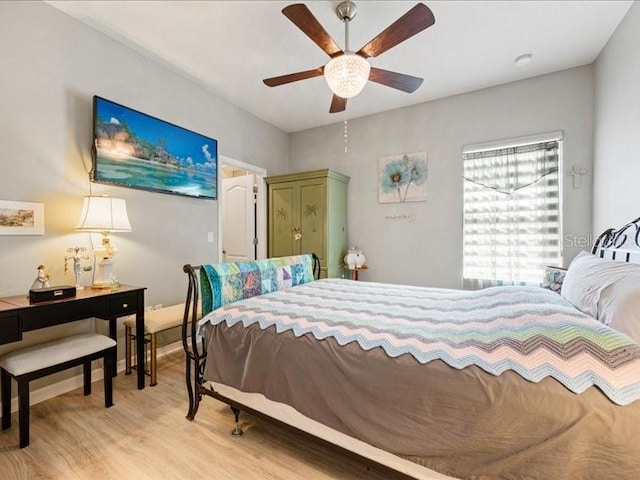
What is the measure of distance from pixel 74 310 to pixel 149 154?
5.05 ft

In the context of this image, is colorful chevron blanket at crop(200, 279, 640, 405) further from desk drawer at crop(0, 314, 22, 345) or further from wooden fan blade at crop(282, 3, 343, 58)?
wooden fan blade at crop(282, 3, 343, 58)

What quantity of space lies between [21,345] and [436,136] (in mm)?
4478

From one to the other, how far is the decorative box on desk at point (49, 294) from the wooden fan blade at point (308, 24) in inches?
88.9

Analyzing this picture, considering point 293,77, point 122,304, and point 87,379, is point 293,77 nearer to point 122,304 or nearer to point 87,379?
point 122,304

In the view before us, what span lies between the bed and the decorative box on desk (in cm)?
97

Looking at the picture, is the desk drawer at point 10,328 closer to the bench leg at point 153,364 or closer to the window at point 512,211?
the bench leg at point 153,364

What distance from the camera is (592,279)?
1.47 meters

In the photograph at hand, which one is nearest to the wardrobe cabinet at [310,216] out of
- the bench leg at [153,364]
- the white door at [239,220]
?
the white door at [239,220]

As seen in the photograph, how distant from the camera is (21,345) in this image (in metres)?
2.02

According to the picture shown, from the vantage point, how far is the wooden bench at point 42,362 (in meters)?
1.66

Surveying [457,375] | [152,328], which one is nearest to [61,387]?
[152,328]

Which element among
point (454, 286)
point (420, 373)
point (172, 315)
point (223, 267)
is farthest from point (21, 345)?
point (454, 286)

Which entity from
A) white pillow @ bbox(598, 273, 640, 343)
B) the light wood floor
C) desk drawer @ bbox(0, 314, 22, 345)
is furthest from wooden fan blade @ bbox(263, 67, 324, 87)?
the light wood floor

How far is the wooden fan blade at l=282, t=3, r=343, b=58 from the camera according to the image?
1602 millimetres
